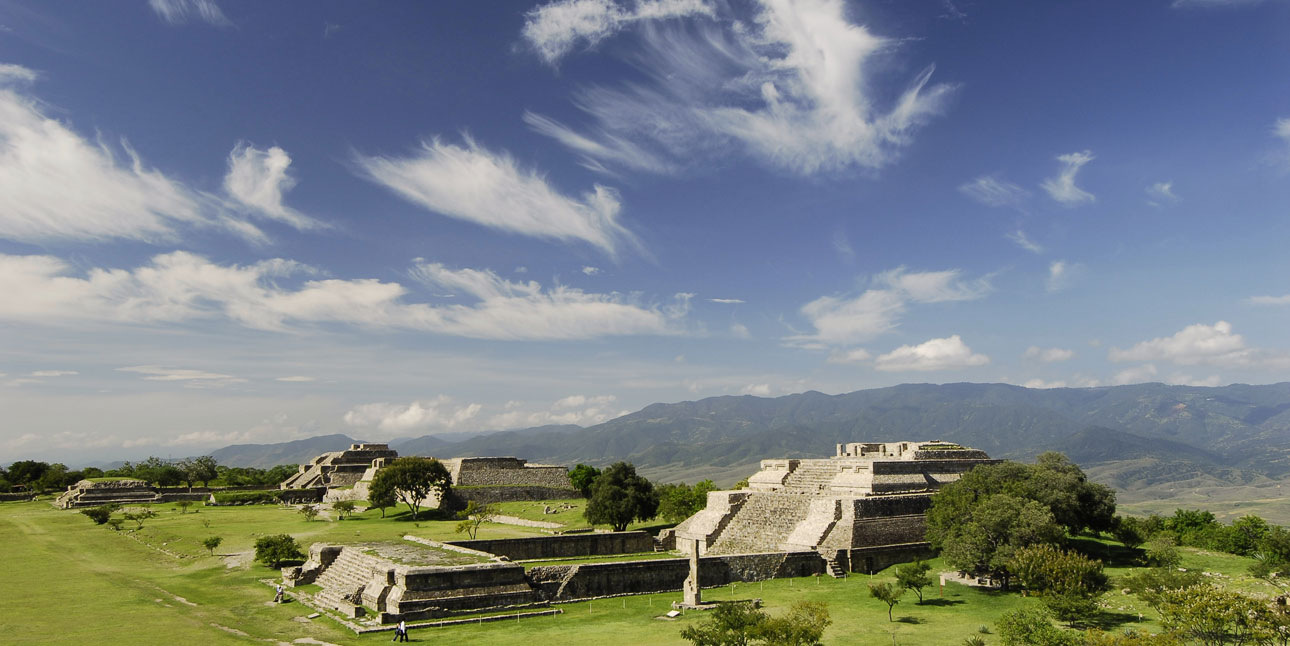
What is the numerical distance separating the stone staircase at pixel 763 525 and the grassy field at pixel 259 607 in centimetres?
617

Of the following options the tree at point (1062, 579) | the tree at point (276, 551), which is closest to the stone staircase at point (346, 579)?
the tree at point (276, 551)

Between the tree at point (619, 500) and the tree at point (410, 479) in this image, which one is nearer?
the tree at point (619, 500)

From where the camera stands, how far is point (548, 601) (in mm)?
30578

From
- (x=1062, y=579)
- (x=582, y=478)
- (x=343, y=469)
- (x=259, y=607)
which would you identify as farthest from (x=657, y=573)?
(x=343, y=469)

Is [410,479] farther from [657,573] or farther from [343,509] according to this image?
→ [657,573]

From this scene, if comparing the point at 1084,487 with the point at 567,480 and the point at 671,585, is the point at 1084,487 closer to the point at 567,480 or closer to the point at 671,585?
the point at 671,585

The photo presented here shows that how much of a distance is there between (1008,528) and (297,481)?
9143 centimetres

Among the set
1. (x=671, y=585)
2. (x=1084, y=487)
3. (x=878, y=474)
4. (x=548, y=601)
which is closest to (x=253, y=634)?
(x=548, y=601)

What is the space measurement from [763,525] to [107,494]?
3006 inches

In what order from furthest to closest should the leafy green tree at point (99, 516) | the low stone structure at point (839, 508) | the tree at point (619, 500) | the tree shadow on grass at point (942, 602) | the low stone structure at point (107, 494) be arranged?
the low stone structure at point (107, 494), the leafy green tree at point (99, 516), the tree at point (619, 500), the low stone structure at point (839, 508), the tree shadow on grass at point (942, 602)

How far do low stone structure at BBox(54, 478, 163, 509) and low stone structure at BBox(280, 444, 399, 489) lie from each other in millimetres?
15548

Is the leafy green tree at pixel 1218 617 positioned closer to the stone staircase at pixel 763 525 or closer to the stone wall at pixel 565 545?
the stone staircase at pixel 763 525

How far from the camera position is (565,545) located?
133 ft

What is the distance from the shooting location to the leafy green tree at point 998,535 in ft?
99.6
